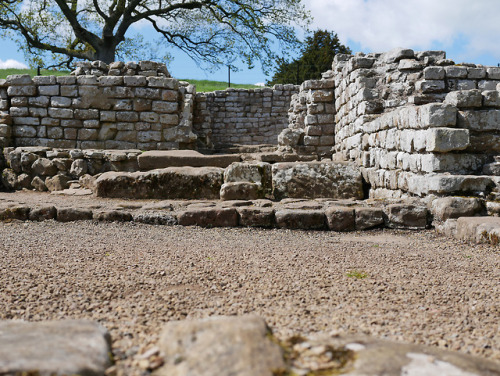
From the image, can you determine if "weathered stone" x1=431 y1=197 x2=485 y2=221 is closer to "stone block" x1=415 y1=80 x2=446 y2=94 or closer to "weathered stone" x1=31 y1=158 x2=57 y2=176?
"stone block" x1=415 y1=80 x2=446 y2=94

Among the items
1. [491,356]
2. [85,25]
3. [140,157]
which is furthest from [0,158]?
[85,25]

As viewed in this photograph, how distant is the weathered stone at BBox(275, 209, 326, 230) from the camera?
18.2ft

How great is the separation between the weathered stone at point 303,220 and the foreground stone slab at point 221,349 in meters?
3.80

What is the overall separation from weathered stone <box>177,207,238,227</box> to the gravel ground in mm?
665

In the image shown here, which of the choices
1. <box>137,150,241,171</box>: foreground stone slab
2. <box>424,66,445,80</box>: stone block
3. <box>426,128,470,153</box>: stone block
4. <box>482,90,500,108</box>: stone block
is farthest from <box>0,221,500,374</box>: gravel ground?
<box>137,150,241,171</box>: foreground stone slab

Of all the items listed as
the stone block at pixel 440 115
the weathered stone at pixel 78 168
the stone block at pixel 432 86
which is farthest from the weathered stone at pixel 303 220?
the weathered stone at pixel 78 168

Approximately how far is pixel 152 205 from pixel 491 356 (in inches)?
199

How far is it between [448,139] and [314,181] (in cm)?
233

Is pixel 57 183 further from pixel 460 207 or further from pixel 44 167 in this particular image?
pixel 460 207

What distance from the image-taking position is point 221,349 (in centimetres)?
151

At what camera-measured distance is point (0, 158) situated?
30.5 ft

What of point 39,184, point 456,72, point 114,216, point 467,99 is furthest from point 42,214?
point 456,72

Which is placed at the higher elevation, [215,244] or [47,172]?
[47,172]

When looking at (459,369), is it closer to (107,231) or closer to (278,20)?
(107,231)
